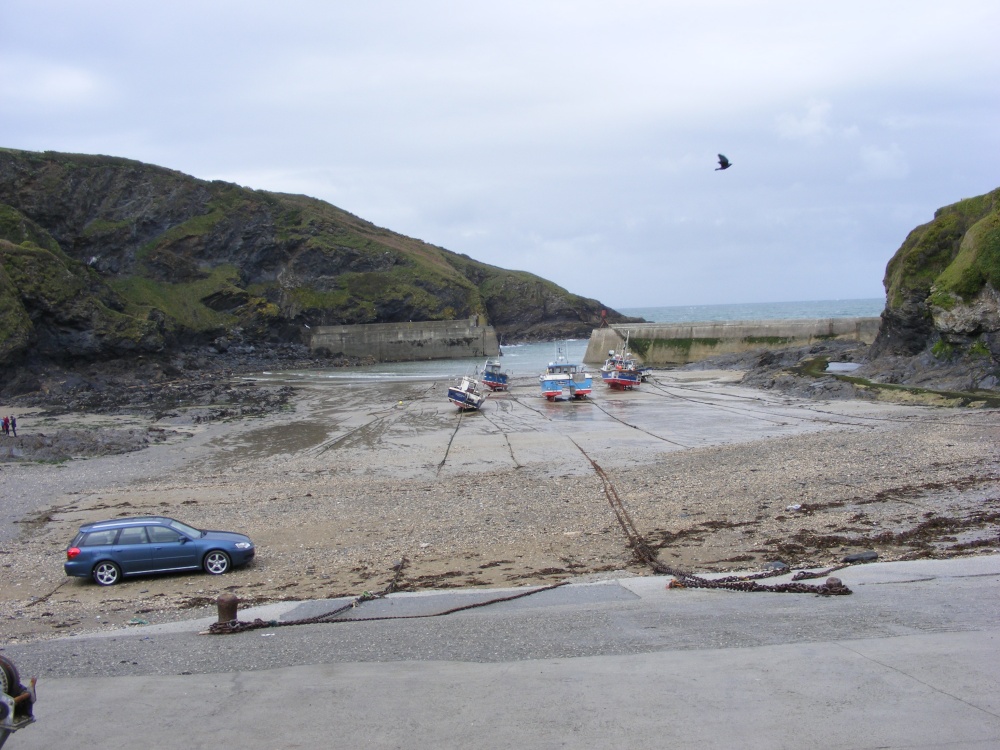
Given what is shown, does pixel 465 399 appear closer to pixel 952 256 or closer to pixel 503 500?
pixel 503 500

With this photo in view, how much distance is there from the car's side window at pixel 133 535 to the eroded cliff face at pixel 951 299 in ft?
117

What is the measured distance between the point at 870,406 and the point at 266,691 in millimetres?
35164

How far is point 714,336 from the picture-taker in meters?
79.4

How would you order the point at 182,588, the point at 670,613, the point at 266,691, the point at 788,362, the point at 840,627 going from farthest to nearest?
1. the point at 788,362
2. the point at 182,588
3. the point at 670,613
4. the point at 840,627
5. the point at 266,691

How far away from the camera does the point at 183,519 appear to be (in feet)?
64.0

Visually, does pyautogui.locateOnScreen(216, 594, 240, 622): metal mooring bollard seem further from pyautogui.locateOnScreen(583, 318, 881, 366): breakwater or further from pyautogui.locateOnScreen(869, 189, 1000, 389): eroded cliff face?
pyautogui.locateOnScreen(583, 318, 881, 366): breakwater

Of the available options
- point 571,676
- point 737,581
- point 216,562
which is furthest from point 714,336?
point 571,676

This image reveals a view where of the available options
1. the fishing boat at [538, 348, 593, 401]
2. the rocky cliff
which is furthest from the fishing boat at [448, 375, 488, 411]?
the rocky cliff

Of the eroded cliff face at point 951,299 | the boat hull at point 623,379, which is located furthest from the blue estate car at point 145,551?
the boat hull at point 623,379

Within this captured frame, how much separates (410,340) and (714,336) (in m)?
43.2

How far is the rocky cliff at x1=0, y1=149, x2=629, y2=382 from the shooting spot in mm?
85312

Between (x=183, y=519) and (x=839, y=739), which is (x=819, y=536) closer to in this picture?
(x=839, y=739)

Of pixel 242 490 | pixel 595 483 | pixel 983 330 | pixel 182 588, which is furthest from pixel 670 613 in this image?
pixel 983 330

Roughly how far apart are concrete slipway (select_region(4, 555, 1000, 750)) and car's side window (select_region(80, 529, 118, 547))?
149 inches
